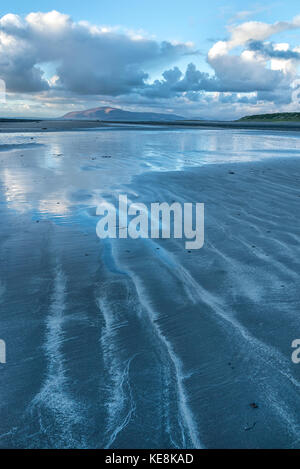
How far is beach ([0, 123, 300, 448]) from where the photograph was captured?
2.22 m

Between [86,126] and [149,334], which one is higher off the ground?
[86,126]

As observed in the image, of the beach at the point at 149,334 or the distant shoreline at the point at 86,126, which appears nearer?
the beach at the point at 149,334

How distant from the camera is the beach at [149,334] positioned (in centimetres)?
222

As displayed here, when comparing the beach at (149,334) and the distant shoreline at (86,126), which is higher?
the distant shoreline at (86,126)

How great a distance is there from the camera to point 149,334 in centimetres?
316

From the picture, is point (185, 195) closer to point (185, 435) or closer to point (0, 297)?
point (0, 297)

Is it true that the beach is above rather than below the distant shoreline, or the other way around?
below

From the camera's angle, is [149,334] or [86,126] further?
[86,126]

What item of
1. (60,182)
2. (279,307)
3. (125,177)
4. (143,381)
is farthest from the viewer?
(125,177)

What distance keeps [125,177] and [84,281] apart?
23.5ft

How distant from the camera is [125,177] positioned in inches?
432

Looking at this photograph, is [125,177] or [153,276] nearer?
[153,276]

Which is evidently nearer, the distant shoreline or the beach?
the beach
